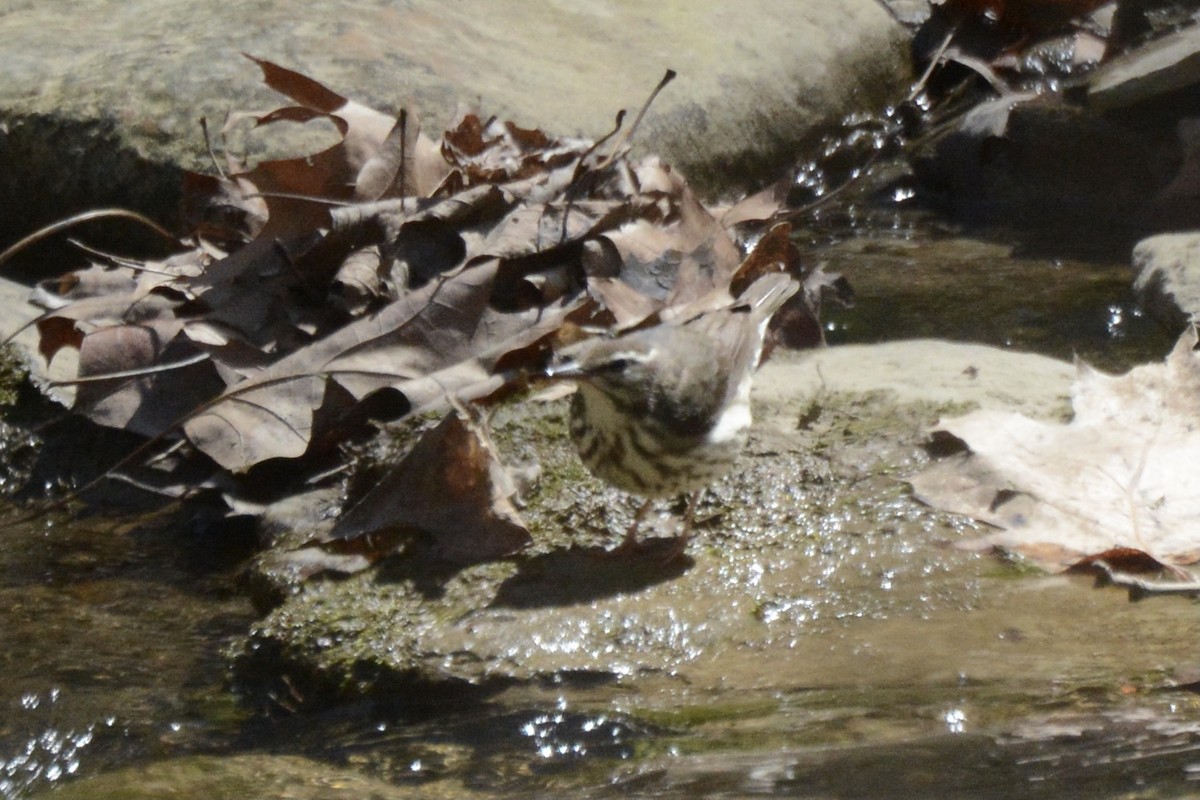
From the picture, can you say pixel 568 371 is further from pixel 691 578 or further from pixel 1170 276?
pixel 1170 276

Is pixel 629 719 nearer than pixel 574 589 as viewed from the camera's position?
Yes

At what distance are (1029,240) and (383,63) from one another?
3200 millimetres

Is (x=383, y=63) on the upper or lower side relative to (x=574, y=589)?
upper

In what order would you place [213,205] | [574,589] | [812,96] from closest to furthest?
[574,589]
[213,205]
[812,96]

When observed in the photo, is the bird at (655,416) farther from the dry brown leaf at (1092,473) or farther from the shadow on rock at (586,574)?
the dry brown leaf at (1092,473)

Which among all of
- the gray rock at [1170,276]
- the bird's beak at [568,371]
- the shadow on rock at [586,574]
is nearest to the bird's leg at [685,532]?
the shadow on rock at [586,574]

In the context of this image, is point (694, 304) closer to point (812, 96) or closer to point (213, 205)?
point (213, 205)

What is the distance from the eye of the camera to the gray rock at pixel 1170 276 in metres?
5.44

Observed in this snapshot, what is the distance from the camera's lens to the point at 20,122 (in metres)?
6.17

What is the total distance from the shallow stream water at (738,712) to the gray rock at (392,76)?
2424 millimetres

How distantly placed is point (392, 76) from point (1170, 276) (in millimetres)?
3306

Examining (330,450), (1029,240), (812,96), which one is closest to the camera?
(330,450)

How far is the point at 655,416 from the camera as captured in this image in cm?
397

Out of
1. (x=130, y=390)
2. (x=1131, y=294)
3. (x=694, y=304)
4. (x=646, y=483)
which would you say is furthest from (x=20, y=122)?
(x=1131, y=294)
